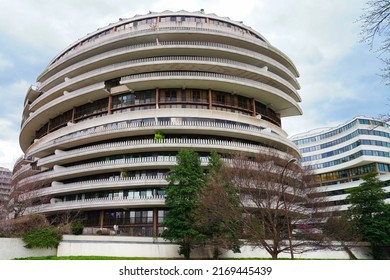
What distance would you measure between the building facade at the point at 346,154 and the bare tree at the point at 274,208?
141ft

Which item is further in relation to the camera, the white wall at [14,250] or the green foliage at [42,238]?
the green foliage at [42,238]

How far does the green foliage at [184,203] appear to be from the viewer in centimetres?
2823

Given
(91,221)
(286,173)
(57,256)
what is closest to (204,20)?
(286,173)

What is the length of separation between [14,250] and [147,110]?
21.6 m

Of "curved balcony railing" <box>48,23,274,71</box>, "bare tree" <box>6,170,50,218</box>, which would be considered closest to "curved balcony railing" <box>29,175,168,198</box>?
"bare tree" <box>6,170,50,218</box>

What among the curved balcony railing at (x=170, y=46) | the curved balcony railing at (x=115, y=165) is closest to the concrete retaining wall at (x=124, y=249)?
the curved balcony railing at (x=115, y=165)

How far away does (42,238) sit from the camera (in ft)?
91.6

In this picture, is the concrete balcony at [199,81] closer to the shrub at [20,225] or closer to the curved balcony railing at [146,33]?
the curved balcony railing at [146,33]

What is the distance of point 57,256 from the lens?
28250 mm

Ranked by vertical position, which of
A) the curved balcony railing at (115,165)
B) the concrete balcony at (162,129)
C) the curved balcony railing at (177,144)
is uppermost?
the concrete balcony at (162,129)

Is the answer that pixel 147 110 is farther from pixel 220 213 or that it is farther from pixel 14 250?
pixel 14 250

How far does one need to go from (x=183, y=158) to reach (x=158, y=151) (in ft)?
33.1

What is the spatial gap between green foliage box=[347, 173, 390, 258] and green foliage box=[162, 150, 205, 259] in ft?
69.6

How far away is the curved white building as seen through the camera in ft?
127
